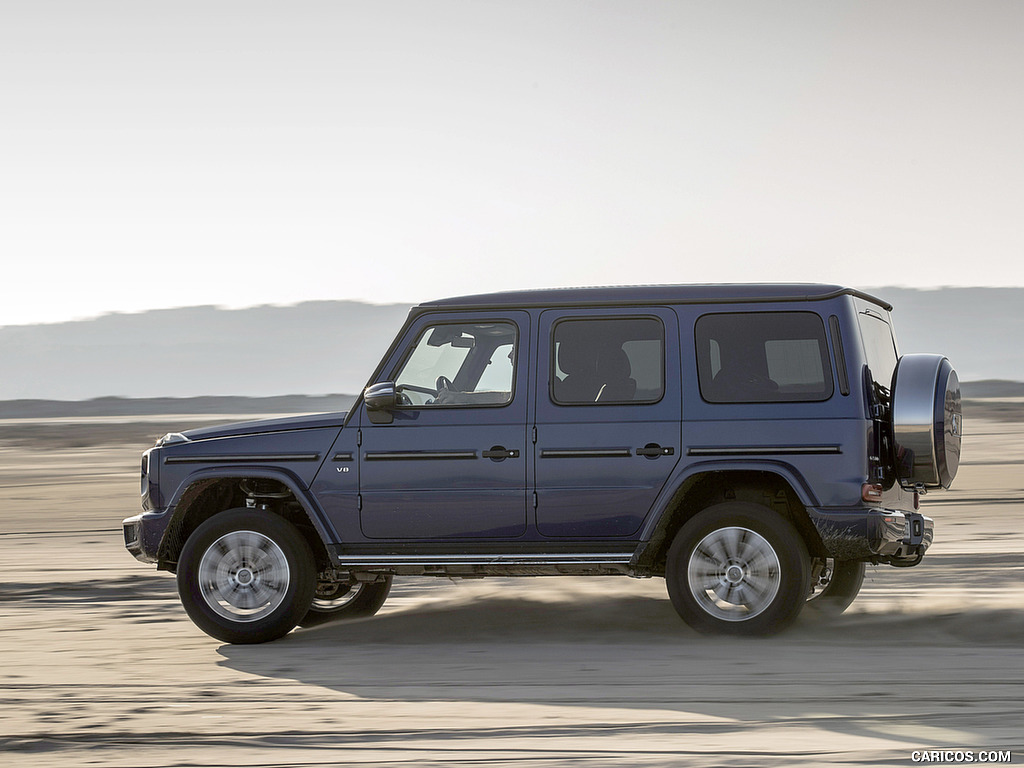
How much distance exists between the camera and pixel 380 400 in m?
7.90

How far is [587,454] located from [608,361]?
589 millimetres

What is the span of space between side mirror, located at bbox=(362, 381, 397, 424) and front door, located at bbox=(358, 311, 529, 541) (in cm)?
6

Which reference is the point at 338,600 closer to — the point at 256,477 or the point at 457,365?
the point at 256,477

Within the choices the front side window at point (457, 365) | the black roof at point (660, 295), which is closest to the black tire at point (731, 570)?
the black roof at point (660, 295)

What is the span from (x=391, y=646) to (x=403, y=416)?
55.1 inches

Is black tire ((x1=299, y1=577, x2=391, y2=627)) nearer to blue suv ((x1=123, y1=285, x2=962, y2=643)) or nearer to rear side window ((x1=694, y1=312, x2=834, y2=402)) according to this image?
blue suv ((x1=123, y1=285, x2=962, y2=643))

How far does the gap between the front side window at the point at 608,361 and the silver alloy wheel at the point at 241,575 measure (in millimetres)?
2087

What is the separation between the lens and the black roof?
25.2ft

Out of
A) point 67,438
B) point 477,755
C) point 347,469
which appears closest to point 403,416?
point 347,469

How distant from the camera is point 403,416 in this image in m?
8.04

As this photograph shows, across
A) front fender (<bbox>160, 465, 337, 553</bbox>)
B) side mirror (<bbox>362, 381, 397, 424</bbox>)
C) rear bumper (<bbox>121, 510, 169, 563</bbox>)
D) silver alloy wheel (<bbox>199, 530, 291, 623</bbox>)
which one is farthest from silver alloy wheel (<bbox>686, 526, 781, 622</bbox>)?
rear bumper (<bbox>121, 510, 169, 563</bbox>)

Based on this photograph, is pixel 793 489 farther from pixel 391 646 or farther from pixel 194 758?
pixel 194 758

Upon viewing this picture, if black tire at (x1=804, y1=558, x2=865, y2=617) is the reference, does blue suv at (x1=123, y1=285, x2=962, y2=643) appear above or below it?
above

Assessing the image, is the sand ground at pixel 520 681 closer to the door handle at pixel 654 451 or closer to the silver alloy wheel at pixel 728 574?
the silver alloy wheel at pixel 728 574
